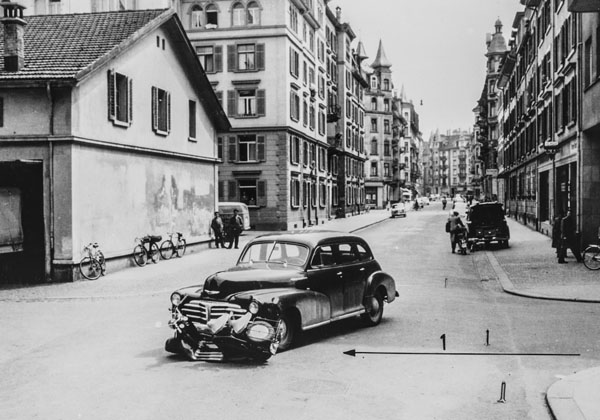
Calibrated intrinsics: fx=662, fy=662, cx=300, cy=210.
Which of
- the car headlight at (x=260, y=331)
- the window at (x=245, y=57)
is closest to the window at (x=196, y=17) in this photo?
the window at (x=245, y=57)

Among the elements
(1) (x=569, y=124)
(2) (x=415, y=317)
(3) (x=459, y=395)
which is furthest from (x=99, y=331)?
(1) (x=569, y=124)

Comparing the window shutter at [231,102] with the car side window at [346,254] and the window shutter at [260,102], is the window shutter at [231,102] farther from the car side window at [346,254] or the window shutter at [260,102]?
the car side window at [346,254]

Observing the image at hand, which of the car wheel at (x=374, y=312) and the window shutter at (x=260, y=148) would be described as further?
the window shutter at (x=260, y=148)

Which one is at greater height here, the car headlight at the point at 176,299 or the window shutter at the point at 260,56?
the window shutter at the point at 260,56

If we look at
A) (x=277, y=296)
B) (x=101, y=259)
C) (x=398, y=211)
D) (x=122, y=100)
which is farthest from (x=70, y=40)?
(x=398, y=211)

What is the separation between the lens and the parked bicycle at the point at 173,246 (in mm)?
24156

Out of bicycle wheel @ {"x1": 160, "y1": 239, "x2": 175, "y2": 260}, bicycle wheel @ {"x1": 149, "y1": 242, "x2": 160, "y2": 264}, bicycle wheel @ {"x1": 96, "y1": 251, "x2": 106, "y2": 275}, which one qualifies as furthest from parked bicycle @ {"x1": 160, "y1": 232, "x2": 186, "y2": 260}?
bicycle wheel @ {"x1": 96, "y1": 251, "x2": 106, "y2": 275}

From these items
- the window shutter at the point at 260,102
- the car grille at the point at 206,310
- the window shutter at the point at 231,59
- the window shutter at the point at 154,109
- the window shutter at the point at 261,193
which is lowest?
the car grille at the point at 206,310

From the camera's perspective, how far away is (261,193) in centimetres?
4347

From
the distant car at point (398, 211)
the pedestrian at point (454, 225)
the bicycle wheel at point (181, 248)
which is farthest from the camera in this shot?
the distant car at point (398, 211)

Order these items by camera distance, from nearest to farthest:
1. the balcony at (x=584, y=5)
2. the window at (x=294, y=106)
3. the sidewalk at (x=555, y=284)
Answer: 1. the sidewalk at (x=555, y=284)
2. the balcony at (x=584, y=5)
3. the window at (x=294, y=106)

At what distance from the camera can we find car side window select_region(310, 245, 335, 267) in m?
10.4

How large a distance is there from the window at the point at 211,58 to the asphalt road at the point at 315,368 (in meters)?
31.6

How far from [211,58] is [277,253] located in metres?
35.6
